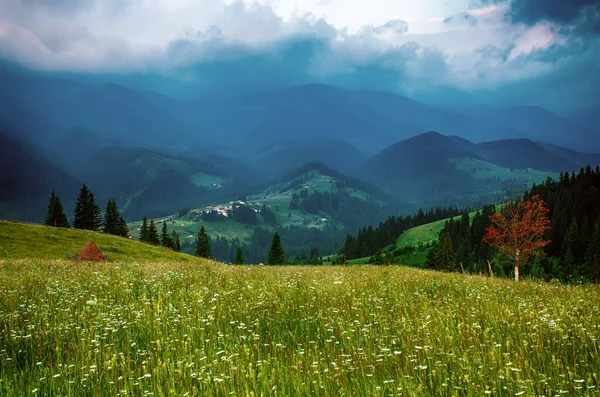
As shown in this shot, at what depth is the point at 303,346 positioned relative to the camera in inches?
240

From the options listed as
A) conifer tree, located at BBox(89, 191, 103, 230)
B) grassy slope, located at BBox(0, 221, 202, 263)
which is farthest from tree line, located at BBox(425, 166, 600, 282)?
conifer tree, located at BBox(89, 191, 103, 230)

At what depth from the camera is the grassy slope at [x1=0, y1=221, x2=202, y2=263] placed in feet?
159

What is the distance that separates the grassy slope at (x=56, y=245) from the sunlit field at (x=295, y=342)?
43.3 metres

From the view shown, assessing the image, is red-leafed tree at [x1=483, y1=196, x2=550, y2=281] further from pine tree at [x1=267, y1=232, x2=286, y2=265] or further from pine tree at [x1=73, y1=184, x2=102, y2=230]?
pine tree at [x1=73, y1=184, x2=102, y2=230]

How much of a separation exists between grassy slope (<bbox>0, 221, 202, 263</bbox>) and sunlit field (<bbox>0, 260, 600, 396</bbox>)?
43.3 m

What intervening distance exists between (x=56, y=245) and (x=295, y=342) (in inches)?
2387

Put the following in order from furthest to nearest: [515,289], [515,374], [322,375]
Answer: [515,289]
[322,375]
[515,374]

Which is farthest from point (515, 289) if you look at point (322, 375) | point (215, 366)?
point (215, 366)

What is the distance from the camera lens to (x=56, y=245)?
5394 cm

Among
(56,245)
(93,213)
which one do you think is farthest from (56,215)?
(56,245)

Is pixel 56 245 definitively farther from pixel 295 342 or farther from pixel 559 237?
pixel 559 237

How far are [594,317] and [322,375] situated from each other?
18.4 ft

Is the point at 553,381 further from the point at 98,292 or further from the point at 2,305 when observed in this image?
the point at 2,305

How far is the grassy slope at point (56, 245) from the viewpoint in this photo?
159 feet
